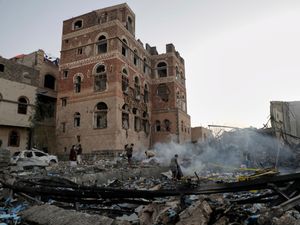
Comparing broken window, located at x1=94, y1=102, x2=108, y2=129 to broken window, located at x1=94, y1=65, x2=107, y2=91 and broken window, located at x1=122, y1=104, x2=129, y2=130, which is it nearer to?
broken window, located at x1=94, y1=65, x2=107, y2=91

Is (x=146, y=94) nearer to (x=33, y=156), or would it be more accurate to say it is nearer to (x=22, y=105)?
(x=22, y=105)

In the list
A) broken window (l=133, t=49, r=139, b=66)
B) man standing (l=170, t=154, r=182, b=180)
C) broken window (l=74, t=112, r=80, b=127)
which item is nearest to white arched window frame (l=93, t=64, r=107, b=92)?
broken window (l=74, t=112, r=80, b=127)

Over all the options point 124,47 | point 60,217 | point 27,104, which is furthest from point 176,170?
point 27,104

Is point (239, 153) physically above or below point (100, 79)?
below

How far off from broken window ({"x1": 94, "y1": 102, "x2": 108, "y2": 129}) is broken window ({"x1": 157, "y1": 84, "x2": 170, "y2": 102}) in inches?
382

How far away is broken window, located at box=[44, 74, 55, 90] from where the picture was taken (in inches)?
1072

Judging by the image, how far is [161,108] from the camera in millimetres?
29953

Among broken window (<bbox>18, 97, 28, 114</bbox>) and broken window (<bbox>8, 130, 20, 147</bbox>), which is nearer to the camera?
broken window (<bbox>8, 130, 20, 147</bbox>)

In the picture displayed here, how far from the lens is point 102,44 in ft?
80.0

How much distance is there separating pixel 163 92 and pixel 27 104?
1578 cm

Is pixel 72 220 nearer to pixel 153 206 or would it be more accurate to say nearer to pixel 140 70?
pixel 153 206

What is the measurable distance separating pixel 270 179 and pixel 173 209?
1.47m

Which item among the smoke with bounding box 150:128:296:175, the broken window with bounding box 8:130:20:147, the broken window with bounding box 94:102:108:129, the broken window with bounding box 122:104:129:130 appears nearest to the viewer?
the smoke with bounding box 150:128:296:175

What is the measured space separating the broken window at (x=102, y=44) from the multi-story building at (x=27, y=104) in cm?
662
